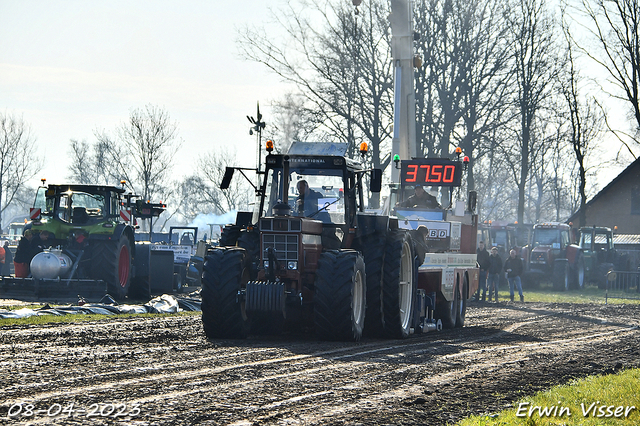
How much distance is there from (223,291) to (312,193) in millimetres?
2064

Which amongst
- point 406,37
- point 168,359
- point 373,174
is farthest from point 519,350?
point 406,37

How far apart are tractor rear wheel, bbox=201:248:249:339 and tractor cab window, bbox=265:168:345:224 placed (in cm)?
127

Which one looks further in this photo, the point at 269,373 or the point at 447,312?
the point at 447,312

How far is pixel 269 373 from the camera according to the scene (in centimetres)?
799

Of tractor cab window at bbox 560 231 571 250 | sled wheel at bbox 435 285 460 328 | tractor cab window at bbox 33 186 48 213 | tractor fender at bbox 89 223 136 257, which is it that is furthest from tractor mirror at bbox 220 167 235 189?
tractor cab window at bbox 560 231 571 250

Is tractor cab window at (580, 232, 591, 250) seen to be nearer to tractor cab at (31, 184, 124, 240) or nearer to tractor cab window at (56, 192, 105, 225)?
tractor cab at (31, 184, 124, 240)

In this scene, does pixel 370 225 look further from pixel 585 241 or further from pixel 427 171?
pixel 585 241

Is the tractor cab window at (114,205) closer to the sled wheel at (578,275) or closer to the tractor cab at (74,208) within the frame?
the tractor cab at (74,208)

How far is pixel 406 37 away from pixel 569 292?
12.8m

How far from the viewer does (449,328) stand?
15484 mm

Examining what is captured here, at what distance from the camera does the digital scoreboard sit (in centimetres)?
1895

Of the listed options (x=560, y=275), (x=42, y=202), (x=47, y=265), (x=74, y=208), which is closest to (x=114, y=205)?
(x=74, y=208)

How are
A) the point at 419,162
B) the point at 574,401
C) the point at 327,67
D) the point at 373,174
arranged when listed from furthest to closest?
1. the point at 327,67
2. the point at 419,162
3. the point at 373,174
4. the point at 574,401

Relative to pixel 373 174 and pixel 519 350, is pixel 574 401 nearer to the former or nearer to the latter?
pixel 519 350
